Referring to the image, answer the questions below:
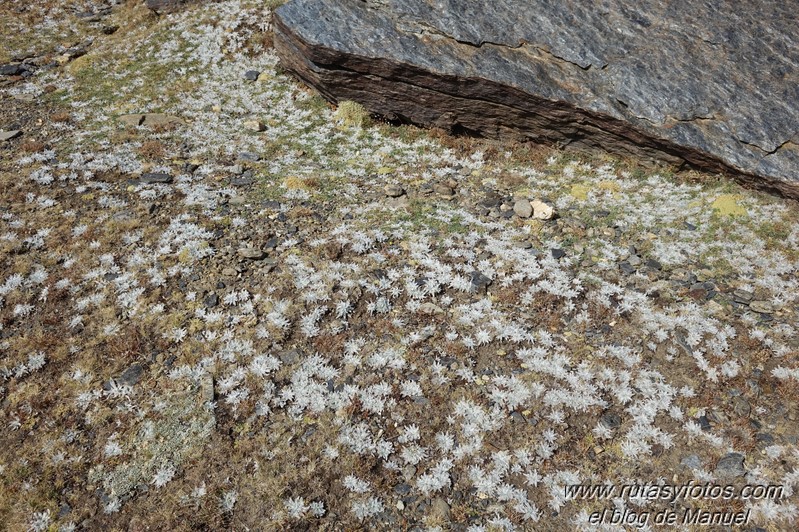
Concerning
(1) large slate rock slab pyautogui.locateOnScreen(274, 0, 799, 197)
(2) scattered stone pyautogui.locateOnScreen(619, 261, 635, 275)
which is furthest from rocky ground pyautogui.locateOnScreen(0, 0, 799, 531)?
(1) large slate rock slab pyautogui.locateOnScreen(274, 0, 799, 197)

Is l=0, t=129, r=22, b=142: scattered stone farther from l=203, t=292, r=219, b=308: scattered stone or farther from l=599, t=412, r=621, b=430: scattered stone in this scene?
l=599, t=412, r=621, b=430: scattered stone

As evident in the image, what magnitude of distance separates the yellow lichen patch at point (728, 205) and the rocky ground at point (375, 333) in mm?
77

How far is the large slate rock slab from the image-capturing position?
1633 centimetres

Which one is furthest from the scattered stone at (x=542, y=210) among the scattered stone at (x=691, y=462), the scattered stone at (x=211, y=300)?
the scattered stone at (x=211, y=300)

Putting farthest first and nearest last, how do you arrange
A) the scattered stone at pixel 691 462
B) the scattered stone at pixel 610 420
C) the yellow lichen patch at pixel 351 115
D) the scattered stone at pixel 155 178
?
the yellow lichen patch at pixel 351 115, the scattered stone at pixel 155 178, the scattered stone at pixel 610 420, the scattered stone at pixel 691 462

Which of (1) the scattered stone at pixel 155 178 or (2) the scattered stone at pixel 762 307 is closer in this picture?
(2) the scattered stone at pixel 762 307

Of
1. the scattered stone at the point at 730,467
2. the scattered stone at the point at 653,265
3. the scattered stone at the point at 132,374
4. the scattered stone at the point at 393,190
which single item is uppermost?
the scattered stone at the point at 653,265

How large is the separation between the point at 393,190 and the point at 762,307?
11222 mm

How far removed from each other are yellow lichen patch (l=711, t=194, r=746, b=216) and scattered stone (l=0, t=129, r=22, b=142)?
2575cm

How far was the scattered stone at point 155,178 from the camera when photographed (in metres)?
17.1

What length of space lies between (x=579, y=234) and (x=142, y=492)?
13.1m

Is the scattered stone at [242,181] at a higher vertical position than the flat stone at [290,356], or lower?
higher

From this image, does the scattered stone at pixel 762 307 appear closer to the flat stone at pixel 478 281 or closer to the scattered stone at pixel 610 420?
the scattered stone at pixel 610 420

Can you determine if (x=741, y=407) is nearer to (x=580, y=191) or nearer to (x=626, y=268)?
(x=626, y=268)
